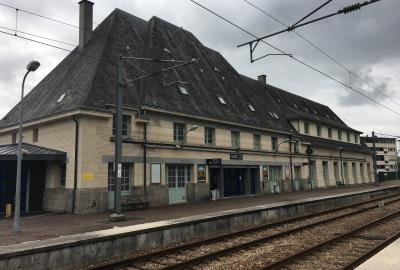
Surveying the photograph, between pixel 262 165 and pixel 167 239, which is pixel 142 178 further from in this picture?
pixel 262 165

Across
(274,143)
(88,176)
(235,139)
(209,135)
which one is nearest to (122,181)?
(88,176)

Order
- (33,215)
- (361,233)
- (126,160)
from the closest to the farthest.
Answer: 1. (361,233)
2. (33,215)
3. (126,160)

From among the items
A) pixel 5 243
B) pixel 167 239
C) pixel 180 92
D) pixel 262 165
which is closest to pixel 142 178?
pixel 180 92

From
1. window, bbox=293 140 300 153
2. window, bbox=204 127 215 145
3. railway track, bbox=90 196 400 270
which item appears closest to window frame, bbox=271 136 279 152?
window, bbox=293 140 300 153

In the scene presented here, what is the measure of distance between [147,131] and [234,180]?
10606 millimetres

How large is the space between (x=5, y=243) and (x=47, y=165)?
1108 cm

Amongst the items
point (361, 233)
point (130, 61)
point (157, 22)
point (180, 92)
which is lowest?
point (361, 233)

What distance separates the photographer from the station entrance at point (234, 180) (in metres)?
27.4

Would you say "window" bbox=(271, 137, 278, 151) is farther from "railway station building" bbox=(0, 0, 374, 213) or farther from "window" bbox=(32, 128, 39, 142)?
"window" bbox=(32, 128, 39, 142)

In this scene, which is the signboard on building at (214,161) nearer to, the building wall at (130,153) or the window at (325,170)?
the building wall at (130,153)

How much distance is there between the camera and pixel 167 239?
12.6 metres

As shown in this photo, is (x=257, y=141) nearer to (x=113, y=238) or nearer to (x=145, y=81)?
(x=145, y=81)

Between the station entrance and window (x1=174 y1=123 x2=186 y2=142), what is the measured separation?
4.00 metres

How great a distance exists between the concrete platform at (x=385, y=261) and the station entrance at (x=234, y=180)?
17802 mm
